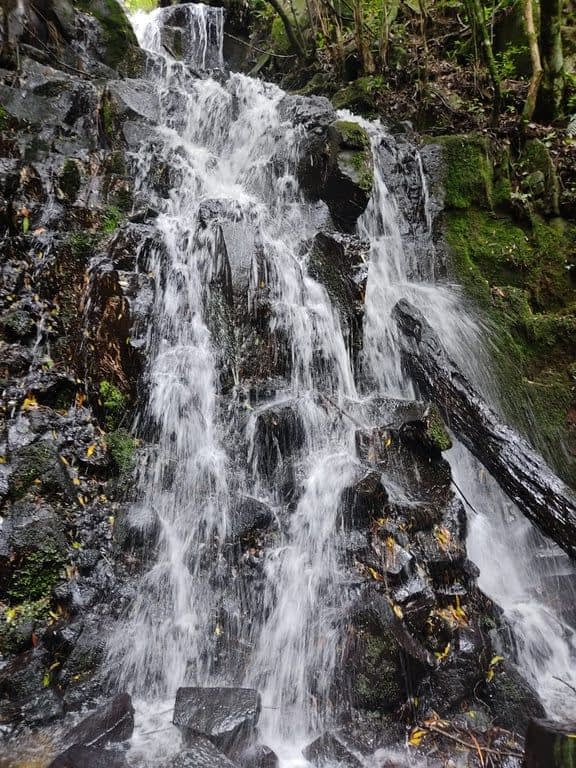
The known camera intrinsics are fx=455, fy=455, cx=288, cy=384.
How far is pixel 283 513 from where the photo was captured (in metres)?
4.49

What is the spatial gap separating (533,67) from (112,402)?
9.40 meters

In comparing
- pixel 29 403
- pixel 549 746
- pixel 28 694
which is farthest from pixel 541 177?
pixel 28 694

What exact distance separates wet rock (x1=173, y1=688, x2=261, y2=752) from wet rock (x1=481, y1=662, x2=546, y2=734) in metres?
1.86

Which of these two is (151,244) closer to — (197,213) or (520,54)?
(197,213)

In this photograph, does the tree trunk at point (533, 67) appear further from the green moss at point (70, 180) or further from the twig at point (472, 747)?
the twig at point (472, 747)

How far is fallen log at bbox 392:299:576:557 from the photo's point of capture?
12.1 feet

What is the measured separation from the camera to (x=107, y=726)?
3.10 metres

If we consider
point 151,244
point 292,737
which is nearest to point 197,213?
point 151,244

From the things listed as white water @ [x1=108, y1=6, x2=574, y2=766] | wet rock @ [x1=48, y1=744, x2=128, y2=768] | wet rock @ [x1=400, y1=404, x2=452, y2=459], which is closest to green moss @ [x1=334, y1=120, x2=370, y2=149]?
white water @ [x1=108, y1=6, x2=574, y2=766]

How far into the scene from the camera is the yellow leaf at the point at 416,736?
10.8ft

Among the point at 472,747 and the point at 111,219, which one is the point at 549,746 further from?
the point at 111,219

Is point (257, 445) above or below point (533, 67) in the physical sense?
below

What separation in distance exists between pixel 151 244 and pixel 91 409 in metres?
2.38

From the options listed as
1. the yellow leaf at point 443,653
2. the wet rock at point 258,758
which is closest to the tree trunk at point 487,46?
the yellow leaf at point 443,653
